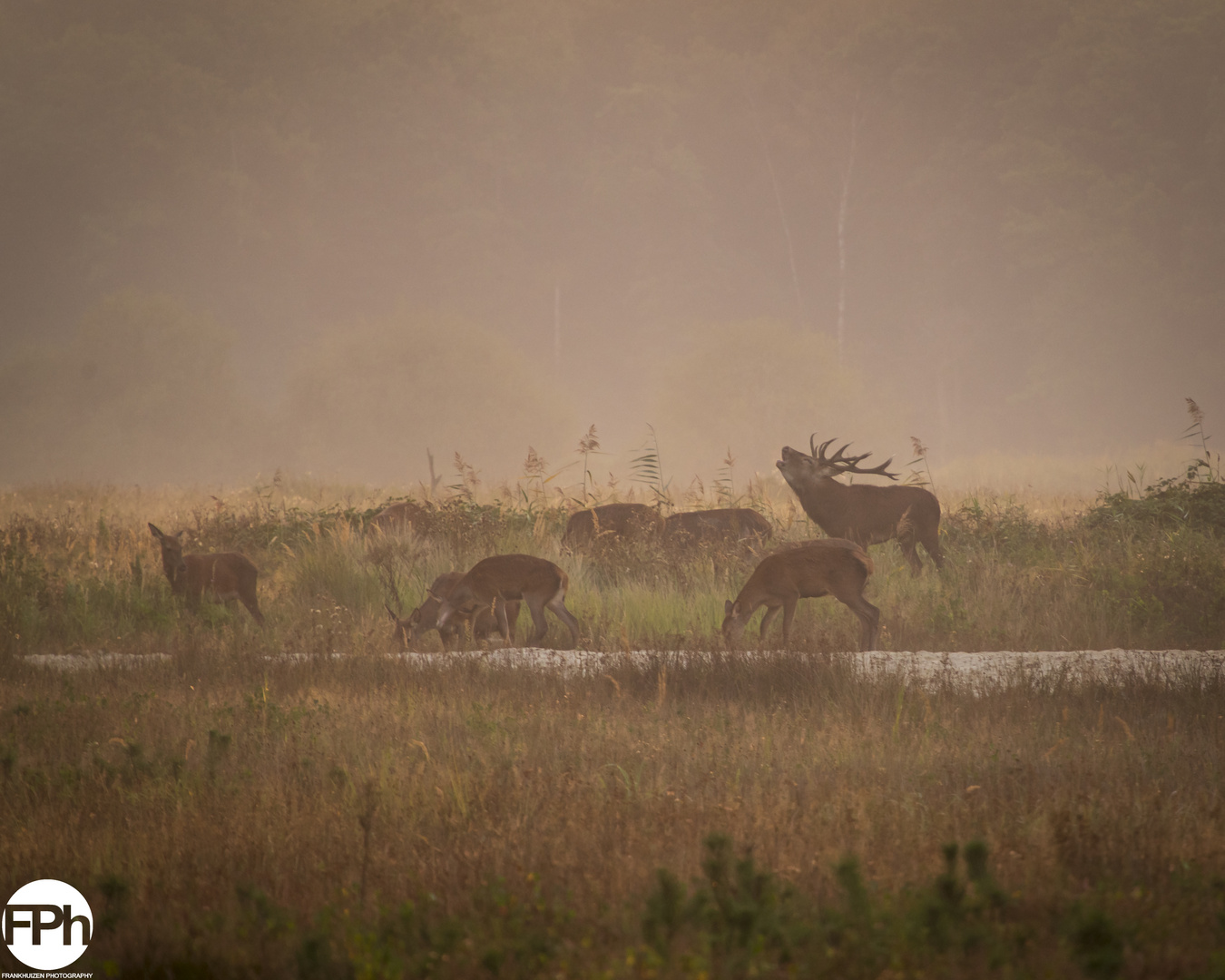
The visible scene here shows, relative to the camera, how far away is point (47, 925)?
3.83m

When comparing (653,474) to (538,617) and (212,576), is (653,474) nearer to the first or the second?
(538,617)

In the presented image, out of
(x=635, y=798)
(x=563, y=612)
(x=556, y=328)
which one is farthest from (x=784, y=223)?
(x=635, y=798)

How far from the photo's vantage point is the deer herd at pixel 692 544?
A: 909 cm

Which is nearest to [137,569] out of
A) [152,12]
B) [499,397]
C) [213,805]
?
[213,805]

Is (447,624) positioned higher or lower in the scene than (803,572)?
lower

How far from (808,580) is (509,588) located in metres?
2.53

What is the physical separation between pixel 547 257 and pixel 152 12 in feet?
189

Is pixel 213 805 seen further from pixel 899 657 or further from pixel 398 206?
pixel 398 206

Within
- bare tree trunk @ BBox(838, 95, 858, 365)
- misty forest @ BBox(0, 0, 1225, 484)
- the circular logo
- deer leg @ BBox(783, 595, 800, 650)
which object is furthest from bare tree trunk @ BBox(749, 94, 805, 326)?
the circular logo

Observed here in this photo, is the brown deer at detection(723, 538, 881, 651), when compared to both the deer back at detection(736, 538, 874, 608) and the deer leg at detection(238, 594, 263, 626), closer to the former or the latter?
the deer back at detection(736, 538, 874, 608)

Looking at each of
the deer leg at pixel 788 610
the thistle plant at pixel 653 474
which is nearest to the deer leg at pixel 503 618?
the deer leg at pixel 788 610

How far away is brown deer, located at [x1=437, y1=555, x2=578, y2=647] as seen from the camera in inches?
373

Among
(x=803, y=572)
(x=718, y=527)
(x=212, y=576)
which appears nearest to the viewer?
(x=803, y=572)

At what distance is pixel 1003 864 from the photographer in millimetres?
4148
